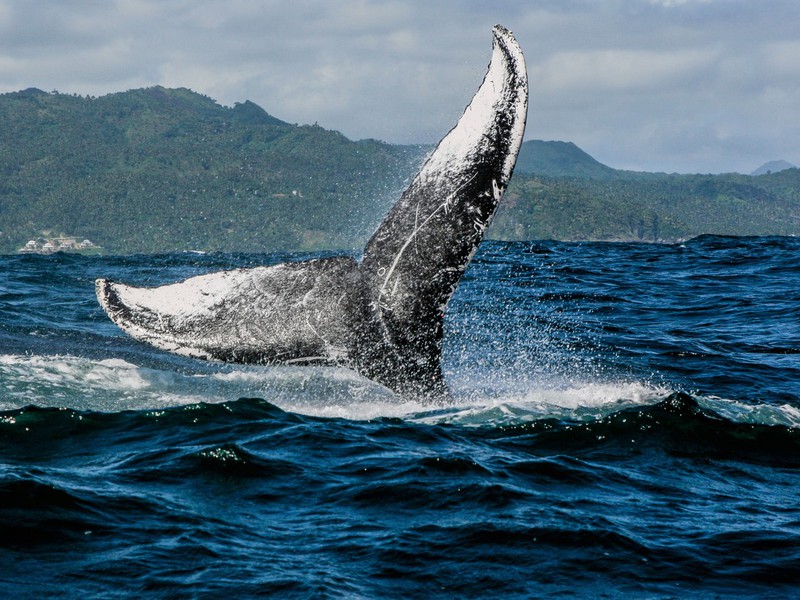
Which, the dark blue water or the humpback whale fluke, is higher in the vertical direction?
the humpback whale fluke

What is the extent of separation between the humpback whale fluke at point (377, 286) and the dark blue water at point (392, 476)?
899 millimetres

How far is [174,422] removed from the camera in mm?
8250

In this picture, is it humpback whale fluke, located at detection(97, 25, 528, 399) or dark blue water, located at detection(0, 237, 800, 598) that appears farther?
humpback whale fluke, located at detection(97, 25, 528, 399)

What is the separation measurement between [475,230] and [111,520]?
3.07 metres

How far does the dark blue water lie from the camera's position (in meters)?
5.39

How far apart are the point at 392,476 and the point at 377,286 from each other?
1.36m

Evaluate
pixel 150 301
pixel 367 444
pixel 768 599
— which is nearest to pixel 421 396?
pixel 367 444

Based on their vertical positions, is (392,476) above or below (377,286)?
below

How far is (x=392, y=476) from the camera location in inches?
279

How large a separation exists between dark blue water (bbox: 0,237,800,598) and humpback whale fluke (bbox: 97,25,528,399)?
90 centimetres

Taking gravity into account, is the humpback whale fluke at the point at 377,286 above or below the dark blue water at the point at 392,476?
above

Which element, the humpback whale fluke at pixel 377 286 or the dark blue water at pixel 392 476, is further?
the humpback whale fluke at pixel 377 286

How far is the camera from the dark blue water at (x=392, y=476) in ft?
17.7

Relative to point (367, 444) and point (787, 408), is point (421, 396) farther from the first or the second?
point (787, 408)
